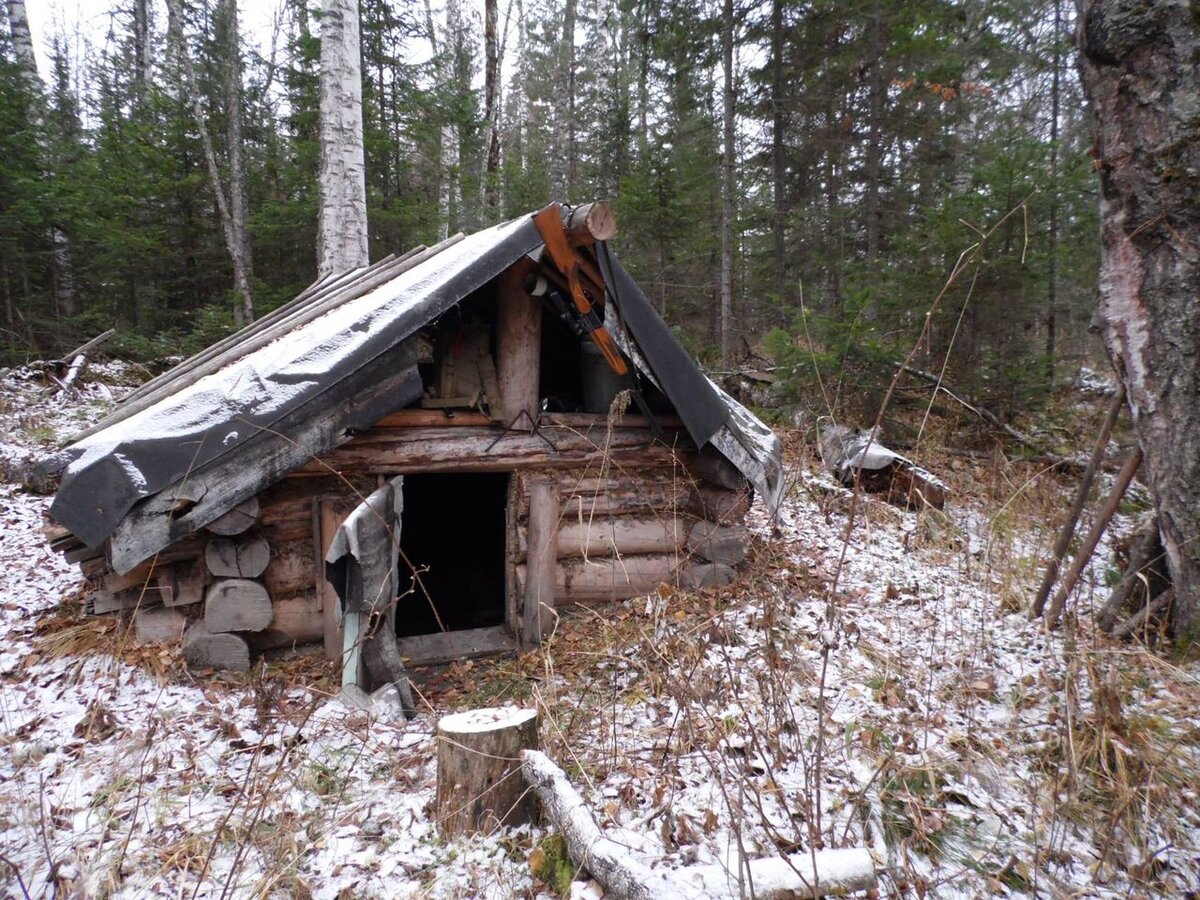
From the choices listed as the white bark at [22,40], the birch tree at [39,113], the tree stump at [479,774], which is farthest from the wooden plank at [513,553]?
the white bark at [22,40]

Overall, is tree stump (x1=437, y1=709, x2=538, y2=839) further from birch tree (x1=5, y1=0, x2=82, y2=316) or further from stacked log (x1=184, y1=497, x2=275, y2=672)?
birch tree (x1=5, y1=0, x2=82, y2=316)

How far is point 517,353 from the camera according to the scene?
185 inches

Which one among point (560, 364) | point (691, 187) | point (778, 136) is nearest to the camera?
point (560, 364)

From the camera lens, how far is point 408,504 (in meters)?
7.34

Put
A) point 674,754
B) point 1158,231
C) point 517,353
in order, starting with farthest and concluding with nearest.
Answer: point 517,353
point 1158,231
point 674,754

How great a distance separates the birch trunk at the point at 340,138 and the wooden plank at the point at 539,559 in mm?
4996

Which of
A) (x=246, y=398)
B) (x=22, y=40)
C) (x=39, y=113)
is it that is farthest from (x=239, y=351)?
(x=22, y=40)

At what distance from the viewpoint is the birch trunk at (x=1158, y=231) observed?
3.27 metres

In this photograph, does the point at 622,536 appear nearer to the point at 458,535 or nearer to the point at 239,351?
the point at 458,535

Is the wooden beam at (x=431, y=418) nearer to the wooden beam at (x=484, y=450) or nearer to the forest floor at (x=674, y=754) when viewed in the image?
the wooden beam at (x=484, y=450)

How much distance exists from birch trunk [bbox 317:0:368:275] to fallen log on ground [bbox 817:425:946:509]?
6.42 m

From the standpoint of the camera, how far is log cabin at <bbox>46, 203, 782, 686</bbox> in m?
3.65

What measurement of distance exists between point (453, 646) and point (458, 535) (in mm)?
2799

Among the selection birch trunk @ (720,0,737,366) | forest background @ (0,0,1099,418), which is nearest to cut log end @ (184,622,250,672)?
forest background @ (0,0,1099,418)
